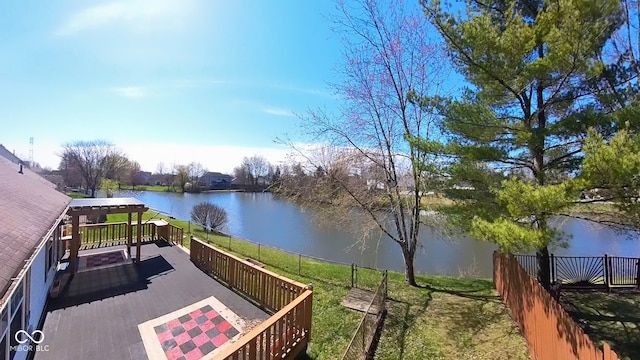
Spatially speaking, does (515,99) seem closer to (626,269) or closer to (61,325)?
(626,269)

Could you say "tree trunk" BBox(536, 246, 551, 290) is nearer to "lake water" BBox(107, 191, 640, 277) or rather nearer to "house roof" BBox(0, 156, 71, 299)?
"lake water" BBox(107, 191, 640, 277)

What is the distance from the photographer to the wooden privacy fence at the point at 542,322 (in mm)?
3764

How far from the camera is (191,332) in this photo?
5312 mm

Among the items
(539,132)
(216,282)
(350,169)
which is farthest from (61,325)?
(539,132)

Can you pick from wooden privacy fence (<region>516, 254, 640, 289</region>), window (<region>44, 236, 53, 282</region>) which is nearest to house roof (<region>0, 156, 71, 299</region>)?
window (<region>44, 236, 53, 282</region>)

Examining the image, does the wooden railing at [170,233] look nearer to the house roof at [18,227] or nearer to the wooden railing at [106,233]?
the wooden railing at [106,233]

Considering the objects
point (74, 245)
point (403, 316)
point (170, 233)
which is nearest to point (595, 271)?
point (403, 316)

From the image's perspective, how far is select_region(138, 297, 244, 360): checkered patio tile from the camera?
4.73 meters

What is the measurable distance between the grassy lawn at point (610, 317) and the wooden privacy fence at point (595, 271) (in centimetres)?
61

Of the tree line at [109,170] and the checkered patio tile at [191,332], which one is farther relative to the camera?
the tree line at [109,170]

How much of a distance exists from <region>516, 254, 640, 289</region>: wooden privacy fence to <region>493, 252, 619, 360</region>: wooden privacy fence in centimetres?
293

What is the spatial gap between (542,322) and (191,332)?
574 centimetres

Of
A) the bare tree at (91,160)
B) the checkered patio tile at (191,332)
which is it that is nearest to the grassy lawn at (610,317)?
the checkered patio tile at (191,332)

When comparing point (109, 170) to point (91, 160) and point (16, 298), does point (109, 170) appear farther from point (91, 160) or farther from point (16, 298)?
point (16, 298)
